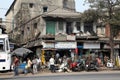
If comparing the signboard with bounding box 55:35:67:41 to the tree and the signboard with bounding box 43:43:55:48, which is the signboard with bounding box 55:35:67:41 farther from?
the tree

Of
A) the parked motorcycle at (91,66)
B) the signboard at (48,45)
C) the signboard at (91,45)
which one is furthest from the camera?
the signboard at (91,45)

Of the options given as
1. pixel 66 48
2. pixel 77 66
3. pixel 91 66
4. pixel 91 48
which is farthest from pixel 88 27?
pixel 77 66

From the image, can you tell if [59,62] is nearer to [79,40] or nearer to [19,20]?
[79,40]

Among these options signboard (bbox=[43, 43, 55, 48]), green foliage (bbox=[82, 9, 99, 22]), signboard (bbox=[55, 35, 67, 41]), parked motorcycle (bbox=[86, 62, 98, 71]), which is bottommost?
parked motorcycle (bbox=[86, 62, 98, 71])

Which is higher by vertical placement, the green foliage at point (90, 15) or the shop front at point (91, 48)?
the green foliage at point (90, 15)

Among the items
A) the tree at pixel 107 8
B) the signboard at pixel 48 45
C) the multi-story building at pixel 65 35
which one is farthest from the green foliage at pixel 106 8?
the signboard at pixel 48 45

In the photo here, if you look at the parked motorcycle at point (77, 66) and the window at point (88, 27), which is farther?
the window at point (88, 27)

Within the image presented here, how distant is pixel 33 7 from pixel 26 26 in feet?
19.6

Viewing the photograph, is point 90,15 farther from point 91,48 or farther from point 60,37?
point 91,48

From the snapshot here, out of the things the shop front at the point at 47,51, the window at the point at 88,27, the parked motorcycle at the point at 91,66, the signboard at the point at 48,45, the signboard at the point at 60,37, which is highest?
the window at the point at 88,27

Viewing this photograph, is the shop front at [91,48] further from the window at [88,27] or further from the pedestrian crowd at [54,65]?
the pedestrian crowd at [54,65]

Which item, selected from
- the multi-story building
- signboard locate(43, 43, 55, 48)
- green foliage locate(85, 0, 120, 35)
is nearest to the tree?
green foliage locate(85, 0, 120, 35)

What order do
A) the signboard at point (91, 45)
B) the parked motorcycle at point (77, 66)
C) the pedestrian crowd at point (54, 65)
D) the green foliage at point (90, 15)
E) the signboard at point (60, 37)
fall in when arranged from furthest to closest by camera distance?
→ 1. the signboard at point (91, 45)
2. the signboard at point (60, 37)
3. the green foliage at point (90, 15)
4. the parked motorcycle at point (77, 66)
5. the pedestrian crowd at point (54, 65)

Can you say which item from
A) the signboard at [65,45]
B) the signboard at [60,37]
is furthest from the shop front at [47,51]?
the signboard at [60,37]
